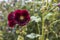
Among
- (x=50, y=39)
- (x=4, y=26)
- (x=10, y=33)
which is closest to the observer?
(x=50, y=39)

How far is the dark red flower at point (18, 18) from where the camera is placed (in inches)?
40.0

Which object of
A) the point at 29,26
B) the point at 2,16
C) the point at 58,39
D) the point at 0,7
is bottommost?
the point at 58,39

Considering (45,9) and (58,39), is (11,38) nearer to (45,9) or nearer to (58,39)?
(58,39)

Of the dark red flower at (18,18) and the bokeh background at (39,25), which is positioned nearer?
the dark red flower at (18,18)

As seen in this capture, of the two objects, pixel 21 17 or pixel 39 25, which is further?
pixel 39 25

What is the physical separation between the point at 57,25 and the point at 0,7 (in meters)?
0.57

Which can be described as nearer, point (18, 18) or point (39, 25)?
point (18, 18)

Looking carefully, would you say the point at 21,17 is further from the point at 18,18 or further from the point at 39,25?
the point at 39,25

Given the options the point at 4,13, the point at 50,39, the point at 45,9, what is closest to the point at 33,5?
the point at 4,13

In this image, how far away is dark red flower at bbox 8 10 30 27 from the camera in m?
1.02

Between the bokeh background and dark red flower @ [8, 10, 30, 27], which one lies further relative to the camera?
the bokeh background

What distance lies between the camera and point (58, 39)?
1.29 meters

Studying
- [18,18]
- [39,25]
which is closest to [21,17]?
[18,18]

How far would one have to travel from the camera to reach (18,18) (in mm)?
1035
